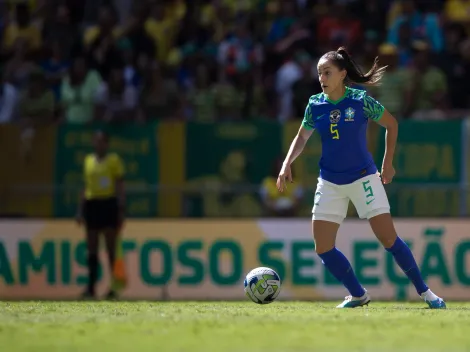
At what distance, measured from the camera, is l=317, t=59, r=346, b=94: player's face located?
10234 mm

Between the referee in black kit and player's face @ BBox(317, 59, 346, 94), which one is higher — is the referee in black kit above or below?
below

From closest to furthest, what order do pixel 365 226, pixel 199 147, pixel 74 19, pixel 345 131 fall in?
pixel 345 131 → pixel 365 226 → pixel 199 147 → pixel 74 19

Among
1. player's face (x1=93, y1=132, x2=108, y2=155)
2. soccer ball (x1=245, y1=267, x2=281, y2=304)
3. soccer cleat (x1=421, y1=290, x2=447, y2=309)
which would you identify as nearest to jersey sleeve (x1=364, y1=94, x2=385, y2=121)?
soccer cleat (x1=421, y1=290, x2=447, y2=309)

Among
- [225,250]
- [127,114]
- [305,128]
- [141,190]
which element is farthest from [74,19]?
[305,128]

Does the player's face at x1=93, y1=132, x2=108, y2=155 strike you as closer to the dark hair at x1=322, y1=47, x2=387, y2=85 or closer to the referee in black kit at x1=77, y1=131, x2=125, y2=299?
the referee in black kit at x1=77, y1=131, x2=125, y2=299

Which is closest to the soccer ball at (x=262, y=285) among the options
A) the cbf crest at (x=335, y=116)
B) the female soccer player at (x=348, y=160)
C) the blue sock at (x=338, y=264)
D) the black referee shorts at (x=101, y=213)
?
the blue sock at (x=338, y=264)

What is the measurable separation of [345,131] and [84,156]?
313 inches

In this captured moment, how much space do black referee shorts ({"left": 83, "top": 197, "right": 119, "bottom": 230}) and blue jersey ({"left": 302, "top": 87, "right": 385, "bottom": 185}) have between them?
612 cm

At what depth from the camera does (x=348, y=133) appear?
1022 cm

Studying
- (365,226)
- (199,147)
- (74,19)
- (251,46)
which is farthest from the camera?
(74,19)

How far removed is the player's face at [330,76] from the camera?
10.2 m

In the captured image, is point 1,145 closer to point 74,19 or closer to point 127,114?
point 127,114

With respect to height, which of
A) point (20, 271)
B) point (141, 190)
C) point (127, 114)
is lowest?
point (20, 271)

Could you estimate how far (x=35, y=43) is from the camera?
1961 cm
